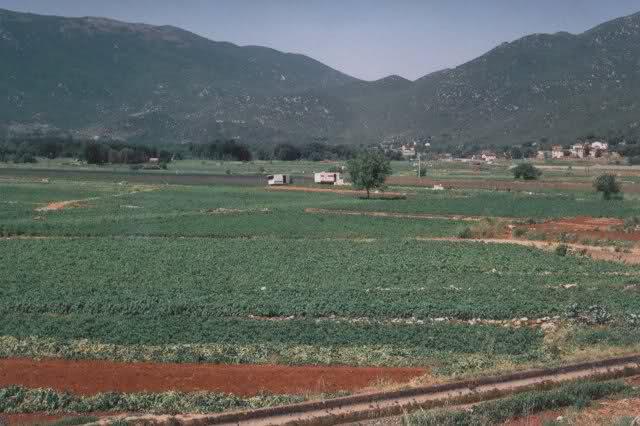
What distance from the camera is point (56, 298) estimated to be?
29016mm

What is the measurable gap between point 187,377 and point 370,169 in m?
64.3

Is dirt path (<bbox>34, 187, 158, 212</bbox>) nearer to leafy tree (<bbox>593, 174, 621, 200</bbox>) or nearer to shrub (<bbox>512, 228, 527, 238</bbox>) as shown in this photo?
shrub (<bbox>512, 228, 527, 238</bbox>)

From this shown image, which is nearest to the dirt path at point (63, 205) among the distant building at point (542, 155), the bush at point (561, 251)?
the bush at point (561, 251)

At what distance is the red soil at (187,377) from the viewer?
18594 millimetres

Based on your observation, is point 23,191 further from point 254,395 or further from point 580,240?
point 254,395

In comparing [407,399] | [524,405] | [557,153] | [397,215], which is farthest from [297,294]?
[557,153]

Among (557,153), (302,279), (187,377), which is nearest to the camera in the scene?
(187,377)

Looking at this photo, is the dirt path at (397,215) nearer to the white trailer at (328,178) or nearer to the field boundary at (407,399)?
the white trailer at (328,178)

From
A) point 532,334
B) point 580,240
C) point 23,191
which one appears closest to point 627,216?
point 580,240

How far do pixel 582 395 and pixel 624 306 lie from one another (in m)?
12.8

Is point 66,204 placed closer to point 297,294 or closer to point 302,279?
point 302,279

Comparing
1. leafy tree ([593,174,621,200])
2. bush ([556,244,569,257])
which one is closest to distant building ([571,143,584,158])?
leafy tree ([593,174,621,200])

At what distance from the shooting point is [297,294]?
29953mm

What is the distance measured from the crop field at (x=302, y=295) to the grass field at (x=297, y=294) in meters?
0.08
